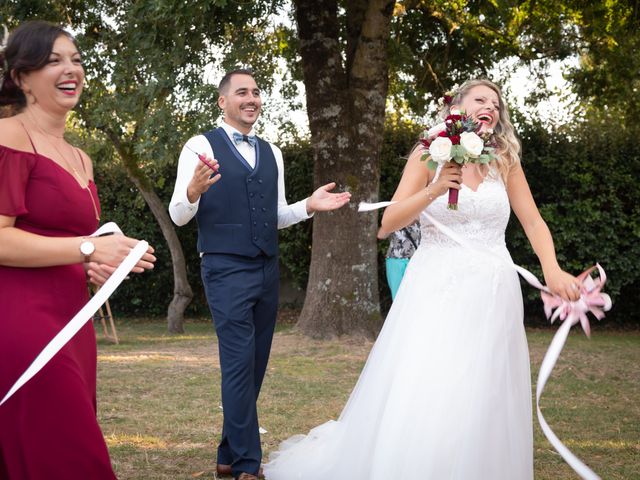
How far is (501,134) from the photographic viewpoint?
449 centimetres

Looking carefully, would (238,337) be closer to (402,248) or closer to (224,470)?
(224,470)

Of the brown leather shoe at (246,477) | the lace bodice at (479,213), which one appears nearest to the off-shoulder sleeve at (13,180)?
the lace bodice at (479,213)

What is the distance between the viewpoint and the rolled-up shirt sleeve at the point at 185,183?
4648 mm

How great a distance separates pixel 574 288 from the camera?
3857 mm

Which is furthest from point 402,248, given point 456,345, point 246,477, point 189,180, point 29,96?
point 29,96

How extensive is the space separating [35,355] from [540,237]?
2.65 metres

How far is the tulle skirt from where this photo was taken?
3844mm

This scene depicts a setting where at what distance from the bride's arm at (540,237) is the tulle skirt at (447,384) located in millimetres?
203

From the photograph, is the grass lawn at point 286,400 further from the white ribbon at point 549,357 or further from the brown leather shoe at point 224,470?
the white ribbon at point 549,357

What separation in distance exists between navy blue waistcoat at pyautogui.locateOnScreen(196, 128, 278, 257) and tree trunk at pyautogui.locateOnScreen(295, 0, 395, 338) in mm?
5289

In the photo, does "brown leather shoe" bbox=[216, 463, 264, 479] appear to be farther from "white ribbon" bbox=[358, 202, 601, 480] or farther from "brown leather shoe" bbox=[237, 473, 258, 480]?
"white ribbon" bbox=[358, 202, 601, 480]

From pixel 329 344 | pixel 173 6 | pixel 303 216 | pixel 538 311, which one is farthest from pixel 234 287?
pixel 538 311

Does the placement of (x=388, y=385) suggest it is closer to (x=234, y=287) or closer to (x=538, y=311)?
(x=234, y=287)

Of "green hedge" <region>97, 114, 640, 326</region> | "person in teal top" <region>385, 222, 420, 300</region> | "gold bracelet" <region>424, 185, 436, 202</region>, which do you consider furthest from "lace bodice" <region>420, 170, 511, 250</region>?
"green hedge" <region>97, 114, 640, 326</region>
